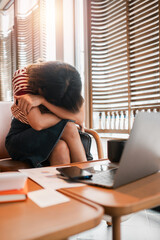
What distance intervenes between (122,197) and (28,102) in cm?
101

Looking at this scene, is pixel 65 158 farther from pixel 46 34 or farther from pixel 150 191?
pixel 46 34

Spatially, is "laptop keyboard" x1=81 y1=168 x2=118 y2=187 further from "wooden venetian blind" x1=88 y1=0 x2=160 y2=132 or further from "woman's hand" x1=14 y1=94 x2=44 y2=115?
"wooden venetian blind" x1=88 y1=0 x2=160 y2=132

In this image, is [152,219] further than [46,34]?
No

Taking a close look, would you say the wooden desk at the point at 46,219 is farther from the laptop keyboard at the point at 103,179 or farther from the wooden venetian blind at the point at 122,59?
the wooden venetian blind at the point at 122,59

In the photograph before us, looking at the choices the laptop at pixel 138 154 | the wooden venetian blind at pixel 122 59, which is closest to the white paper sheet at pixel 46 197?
the laptop at pixel 138 154

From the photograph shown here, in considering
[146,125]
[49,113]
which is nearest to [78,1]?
[49,113]

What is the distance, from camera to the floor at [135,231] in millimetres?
1435

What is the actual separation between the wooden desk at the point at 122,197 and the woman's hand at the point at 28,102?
87 cm

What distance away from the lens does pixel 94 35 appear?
271cm

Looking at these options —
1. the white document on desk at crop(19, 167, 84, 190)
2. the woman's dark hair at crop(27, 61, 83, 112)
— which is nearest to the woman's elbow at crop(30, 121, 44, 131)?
the woman's dark hair at crop(27, 61, 83, 112)

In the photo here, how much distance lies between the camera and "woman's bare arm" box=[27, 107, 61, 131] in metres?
1.43

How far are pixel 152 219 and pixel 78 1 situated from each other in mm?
2787

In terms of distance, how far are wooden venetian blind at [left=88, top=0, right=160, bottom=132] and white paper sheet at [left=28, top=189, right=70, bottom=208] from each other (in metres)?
1.65

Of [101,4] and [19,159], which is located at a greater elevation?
[101,4]
